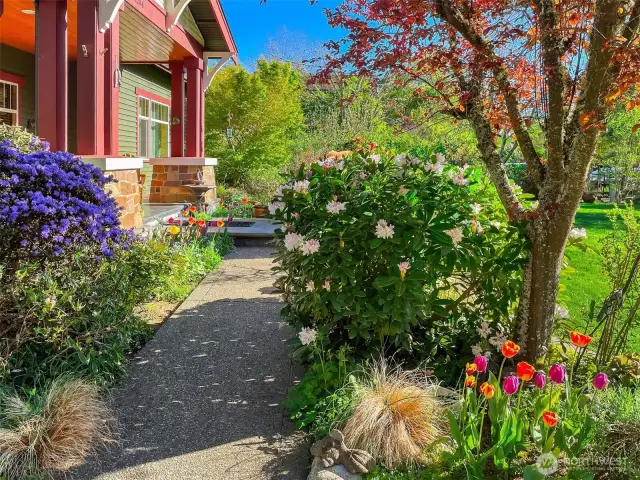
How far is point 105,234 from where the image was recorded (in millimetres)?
3660

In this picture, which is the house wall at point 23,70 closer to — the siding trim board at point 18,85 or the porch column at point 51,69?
the siding trim board at point 18,85

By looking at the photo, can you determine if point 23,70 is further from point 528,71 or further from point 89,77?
point 528,71

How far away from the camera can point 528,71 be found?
10.1 ft

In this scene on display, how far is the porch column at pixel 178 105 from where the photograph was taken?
12.4m

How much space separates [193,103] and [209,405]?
32.8 feet

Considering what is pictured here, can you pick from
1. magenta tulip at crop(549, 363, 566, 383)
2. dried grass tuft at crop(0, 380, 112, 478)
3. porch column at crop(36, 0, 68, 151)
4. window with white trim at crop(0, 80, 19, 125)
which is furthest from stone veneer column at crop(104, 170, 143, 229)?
magenta tulip at crop(549, 363, 566, 383)

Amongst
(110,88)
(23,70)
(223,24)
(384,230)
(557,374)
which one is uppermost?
(223,24)

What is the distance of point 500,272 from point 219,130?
1519cm

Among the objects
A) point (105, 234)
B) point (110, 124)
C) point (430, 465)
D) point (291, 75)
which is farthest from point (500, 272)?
point (291, 75)

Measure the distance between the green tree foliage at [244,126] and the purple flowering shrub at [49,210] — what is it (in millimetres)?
12745

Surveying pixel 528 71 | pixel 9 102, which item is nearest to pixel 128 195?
pixel 9 102

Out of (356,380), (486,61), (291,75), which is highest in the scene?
(291,75)

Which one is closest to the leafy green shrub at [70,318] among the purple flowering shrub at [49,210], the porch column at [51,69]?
the purple flowering shrub at [49,210]

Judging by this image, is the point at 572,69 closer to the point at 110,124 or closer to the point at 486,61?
the point at 486,61
